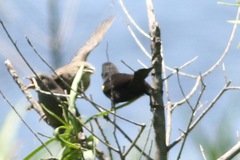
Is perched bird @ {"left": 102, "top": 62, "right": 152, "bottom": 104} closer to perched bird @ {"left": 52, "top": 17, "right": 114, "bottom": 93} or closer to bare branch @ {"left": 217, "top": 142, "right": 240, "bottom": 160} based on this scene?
bare branch @ {"left": 217, "top": 142, "right": 240, "bottom": 160}

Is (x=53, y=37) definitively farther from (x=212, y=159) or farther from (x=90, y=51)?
(x=90, y=51)

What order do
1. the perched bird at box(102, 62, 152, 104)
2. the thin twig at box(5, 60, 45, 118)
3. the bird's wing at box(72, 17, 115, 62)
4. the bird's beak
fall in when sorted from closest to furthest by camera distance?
the perched bird at box(102, 62, 152, 104) < the thin twig at box(5, 60, 45, 118) < the bird's beak < the bird's wing at box(72, 17, 115, 62)

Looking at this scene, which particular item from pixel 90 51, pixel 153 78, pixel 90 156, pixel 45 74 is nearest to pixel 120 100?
pixel 153 78

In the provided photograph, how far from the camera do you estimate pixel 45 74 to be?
3381 mm

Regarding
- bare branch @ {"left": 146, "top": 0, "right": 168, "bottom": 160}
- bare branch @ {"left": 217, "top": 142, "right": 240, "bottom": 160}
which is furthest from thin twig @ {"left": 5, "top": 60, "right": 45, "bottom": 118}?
bare branch @ {"left": 217, "top": 142, "right": 240, "bottom": 160}

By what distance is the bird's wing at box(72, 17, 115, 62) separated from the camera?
16.0ft

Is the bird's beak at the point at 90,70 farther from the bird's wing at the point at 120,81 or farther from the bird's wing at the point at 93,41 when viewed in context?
the bird's wing at the point at 120,81

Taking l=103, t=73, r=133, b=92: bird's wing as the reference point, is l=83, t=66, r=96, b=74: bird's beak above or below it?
above

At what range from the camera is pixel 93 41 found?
5.11 m

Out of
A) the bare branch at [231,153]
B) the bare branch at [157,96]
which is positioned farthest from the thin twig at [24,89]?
the bare branch at [231,153]

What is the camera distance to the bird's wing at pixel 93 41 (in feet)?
16.0

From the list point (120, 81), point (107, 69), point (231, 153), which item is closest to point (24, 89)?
point (107, 69)

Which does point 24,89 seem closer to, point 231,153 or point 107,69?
point 107,69

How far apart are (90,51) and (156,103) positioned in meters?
3.03
